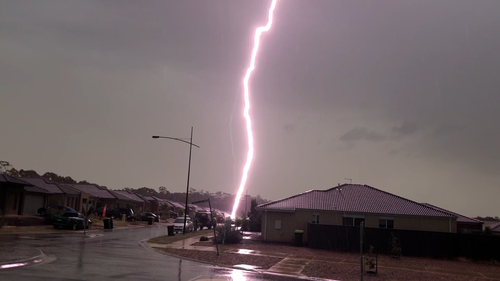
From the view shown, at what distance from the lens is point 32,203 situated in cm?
4772

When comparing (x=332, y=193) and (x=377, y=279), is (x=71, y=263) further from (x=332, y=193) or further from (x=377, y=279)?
(x=332, y=193)

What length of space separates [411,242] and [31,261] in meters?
21.9

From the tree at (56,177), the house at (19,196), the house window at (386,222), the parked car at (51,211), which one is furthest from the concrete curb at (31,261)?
the tree at (56,177)

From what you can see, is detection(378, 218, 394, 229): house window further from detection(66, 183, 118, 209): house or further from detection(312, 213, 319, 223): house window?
detection(66, 183, 118, 209): house

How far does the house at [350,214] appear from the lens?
3067 cm

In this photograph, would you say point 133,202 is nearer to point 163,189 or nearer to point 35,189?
point 35,189

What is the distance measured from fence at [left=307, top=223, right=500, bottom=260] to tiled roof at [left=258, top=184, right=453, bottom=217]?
3.30 meters

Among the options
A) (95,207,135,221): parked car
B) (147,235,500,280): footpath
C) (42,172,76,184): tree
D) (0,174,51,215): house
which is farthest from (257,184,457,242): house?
(42,172,76,184): tree

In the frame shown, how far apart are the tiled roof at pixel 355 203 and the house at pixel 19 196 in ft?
84.1

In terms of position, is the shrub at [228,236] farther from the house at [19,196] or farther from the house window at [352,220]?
the house at [19,196]

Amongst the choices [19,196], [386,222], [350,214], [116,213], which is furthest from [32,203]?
[386,222]

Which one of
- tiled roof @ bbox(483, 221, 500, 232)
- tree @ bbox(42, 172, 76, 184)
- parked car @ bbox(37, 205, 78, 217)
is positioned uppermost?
tree @ bbox(42, 172, 76, 184)

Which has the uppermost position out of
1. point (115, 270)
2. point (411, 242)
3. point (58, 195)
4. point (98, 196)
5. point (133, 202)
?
point (98, 196)

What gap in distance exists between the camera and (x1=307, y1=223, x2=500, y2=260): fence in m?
25.8
